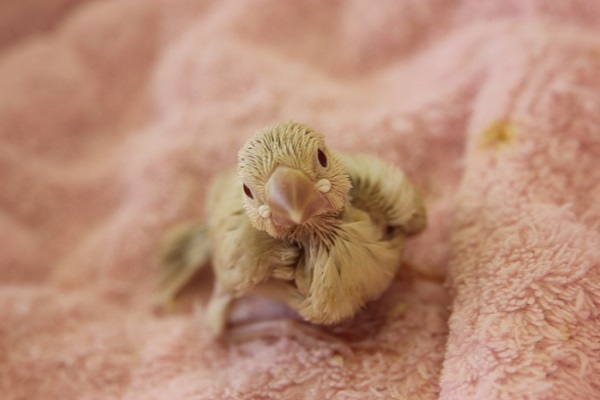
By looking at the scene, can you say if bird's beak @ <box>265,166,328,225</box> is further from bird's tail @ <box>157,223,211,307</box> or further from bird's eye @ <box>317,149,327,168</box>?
bird's tail @ <box>157,223,211,307</box>

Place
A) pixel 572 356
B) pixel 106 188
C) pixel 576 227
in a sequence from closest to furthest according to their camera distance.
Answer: pixel 572 356, pixel 576 227, pixel 106 188

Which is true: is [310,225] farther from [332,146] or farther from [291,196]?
[332,146]

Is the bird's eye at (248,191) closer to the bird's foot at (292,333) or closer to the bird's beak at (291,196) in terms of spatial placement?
the bird's beak at (291,196)

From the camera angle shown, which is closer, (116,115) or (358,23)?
(358,23)

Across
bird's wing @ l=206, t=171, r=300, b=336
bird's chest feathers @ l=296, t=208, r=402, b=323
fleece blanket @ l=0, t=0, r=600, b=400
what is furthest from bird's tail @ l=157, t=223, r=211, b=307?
bird's chest feathers @ l=296, t=208, r=402, b=323

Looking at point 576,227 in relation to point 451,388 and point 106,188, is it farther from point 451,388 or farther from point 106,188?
point 106,188

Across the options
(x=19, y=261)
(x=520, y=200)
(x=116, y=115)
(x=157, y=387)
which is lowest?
(x=157, y=387)

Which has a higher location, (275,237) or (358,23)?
(358,23)

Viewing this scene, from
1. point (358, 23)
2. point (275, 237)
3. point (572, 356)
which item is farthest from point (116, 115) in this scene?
point (572, 356)
